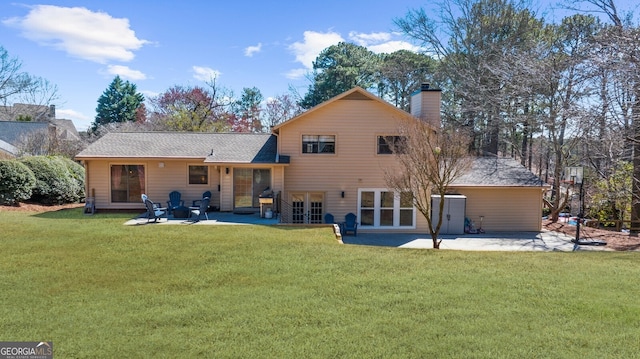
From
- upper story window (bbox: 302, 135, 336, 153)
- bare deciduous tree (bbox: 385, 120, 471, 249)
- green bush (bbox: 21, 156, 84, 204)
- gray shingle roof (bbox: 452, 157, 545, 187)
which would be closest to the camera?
bare deciduous tree (bbox: 385, 120, 471, 249)

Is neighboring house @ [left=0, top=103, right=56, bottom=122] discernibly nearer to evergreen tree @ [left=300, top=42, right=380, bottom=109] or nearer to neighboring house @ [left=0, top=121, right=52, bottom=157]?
neighboring house @ [left=0, top=121, right=52, bottom=157]

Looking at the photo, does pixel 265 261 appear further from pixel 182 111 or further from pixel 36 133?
pixel 36 133

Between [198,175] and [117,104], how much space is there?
115 ft

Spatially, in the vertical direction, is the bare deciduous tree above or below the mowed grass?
above

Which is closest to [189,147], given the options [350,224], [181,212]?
[181,212]

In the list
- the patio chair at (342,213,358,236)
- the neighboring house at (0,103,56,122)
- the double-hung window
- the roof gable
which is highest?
the neighboring house at (0,103,56,122)

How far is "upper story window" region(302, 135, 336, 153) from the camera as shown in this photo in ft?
52.6

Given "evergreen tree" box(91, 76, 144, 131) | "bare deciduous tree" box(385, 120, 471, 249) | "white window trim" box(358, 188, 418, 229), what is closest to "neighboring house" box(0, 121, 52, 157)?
"evergreen tree" box(91, 76, 144, 131)

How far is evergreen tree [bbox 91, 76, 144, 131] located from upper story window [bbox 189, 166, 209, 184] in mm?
32754

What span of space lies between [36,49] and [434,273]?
1271 inches

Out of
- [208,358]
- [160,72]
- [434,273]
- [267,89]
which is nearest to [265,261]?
[434,273]

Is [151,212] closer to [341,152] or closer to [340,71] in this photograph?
[341,152]

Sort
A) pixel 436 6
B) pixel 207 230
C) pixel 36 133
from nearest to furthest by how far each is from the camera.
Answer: pixel 207 230, pixel 436 6, pixel 36 133

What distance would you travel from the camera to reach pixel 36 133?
3155 cm
